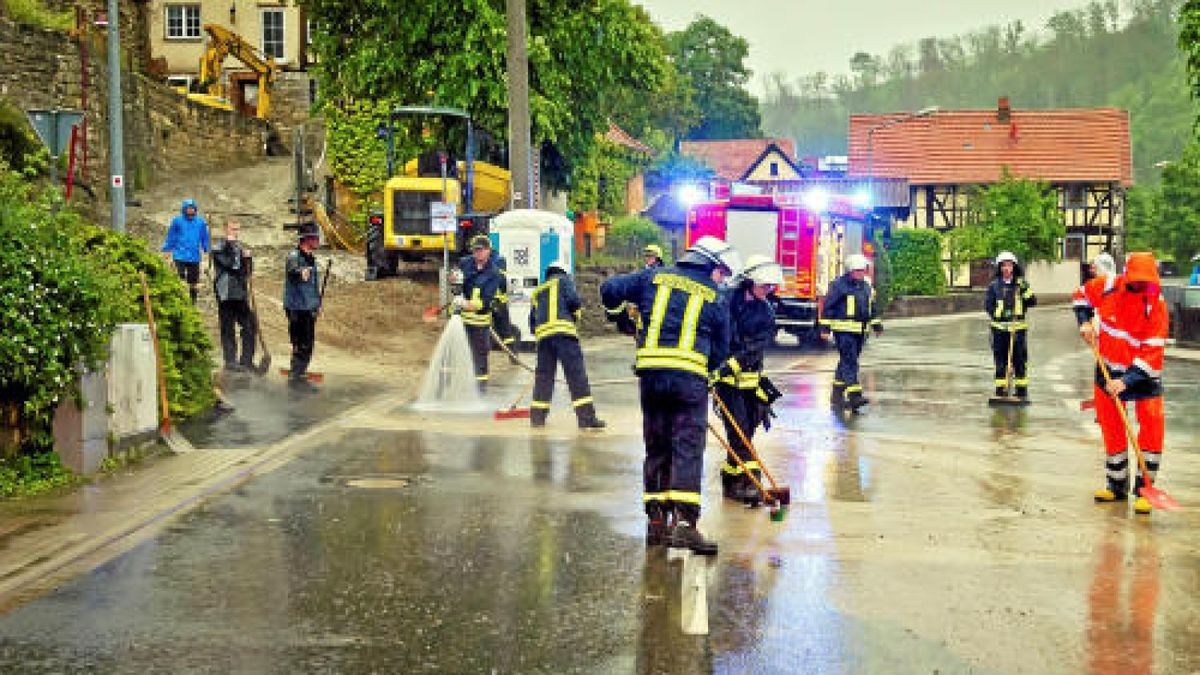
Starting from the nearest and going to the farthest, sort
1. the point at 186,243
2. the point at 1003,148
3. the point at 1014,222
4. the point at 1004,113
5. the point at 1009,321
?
the point at 1009,321
the point at 186,243
the point at 1014,222
the point at 1003,148
the point at 1004,113

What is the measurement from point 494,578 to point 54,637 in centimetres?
222

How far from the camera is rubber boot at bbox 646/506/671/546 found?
9.05 metres

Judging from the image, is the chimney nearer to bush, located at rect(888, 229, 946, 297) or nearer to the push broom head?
bush, located at rect(888, 229, 946, 297)

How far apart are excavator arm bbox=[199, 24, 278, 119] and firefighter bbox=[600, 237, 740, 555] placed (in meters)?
44.9

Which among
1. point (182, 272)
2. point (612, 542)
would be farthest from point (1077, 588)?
point (182, 272)

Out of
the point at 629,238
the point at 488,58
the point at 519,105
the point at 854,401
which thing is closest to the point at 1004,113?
the point at 629,238

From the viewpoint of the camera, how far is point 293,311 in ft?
59.2

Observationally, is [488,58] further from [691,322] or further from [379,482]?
[691,322]

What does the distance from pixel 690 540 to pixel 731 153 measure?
8930 centimetres

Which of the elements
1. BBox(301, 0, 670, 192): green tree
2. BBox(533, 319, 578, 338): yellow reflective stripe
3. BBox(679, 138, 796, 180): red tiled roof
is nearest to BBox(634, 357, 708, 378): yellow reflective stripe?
BBox(533, 319, 578, 338): yellow reflective stripe

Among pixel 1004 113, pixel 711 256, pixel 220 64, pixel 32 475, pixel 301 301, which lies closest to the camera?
pixel 711 256

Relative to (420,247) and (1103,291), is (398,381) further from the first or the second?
(420,247)

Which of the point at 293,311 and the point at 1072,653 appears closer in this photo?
the point at 1072,653

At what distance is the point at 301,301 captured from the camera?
18.0 meters
